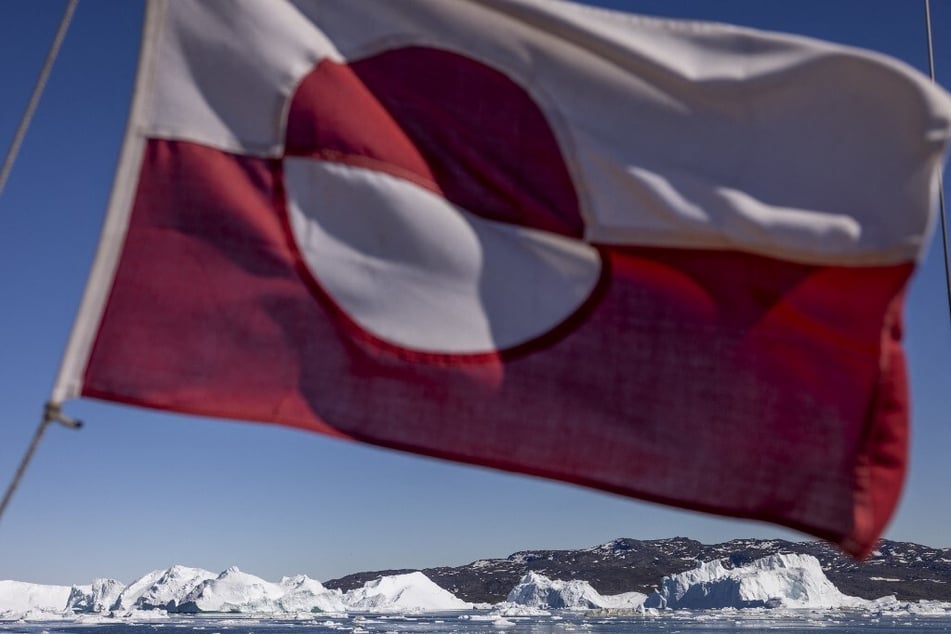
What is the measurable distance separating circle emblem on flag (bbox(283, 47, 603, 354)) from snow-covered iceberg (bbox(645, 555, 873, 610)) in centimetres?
12468

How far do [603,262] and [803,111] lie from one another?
815 millimetres

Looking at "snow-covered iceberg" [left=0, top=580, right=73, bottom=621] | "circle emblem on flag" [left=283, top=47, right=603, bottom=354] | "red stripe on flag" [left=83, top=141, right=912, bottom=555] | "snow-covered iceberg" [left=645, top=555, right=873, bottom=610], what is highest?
"circle emblem on flag" [left=283, top=47, right=603, bottom=354]

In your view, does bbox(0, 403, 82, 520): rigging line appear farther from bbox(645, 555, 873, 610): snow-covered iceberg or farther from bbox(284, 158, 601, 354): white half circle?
bbox(645, 555, 873, 610): snow-covered iceberg

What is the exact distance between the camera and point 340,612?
13362 cm

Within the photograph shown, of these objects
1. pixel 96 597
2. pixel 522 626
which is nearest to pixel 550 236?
pixel 522 626

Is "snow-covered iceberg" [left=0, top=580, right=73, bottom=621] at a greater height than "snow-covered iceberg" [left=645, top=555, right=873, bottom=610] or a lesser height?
lesser

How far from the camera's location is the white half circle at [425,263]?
11.1 ft

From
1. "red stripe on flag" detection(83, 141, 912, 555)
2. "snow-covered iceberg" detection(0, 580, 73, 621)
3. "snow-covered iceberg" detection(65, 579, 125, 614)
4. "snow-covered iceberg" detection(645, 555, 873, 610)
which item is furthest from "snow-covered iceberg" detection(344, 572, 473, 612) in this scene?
"red stripe on flag" detection(83, 141, 912, 555)

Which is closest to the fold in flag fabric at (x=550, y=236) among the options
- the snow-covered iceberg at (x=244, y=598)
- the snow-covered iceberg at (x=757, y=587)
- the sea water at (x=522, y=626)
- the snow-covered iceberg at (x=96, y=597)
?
the sea water at (x=522, y=626)

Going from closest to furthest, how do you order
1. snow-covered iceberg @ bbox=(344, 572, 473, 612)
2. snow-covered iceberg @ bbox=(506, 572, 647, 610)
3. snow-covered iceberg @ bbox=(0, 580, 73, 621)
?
1. snow-covered iceberg @ bbox=(506, 572, 647, 610)
2. snow-covered iceberg @ bbox=(344, 572, 473, 612)
3. snow-covered iceberg @ bbox=(0, 580, 73, 621)

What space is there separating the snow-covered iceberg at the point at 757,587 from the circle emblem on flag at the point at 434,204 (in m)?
125

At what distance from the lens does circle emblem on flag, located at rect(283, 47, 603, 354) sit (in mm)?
3410

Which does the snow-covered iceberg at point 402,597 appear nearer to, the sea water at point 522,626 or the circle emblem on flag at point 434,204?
the sea water at point 522,626

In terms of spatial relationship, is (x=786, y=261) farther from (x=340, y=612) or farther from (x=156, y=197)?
(x=340, y=612)
